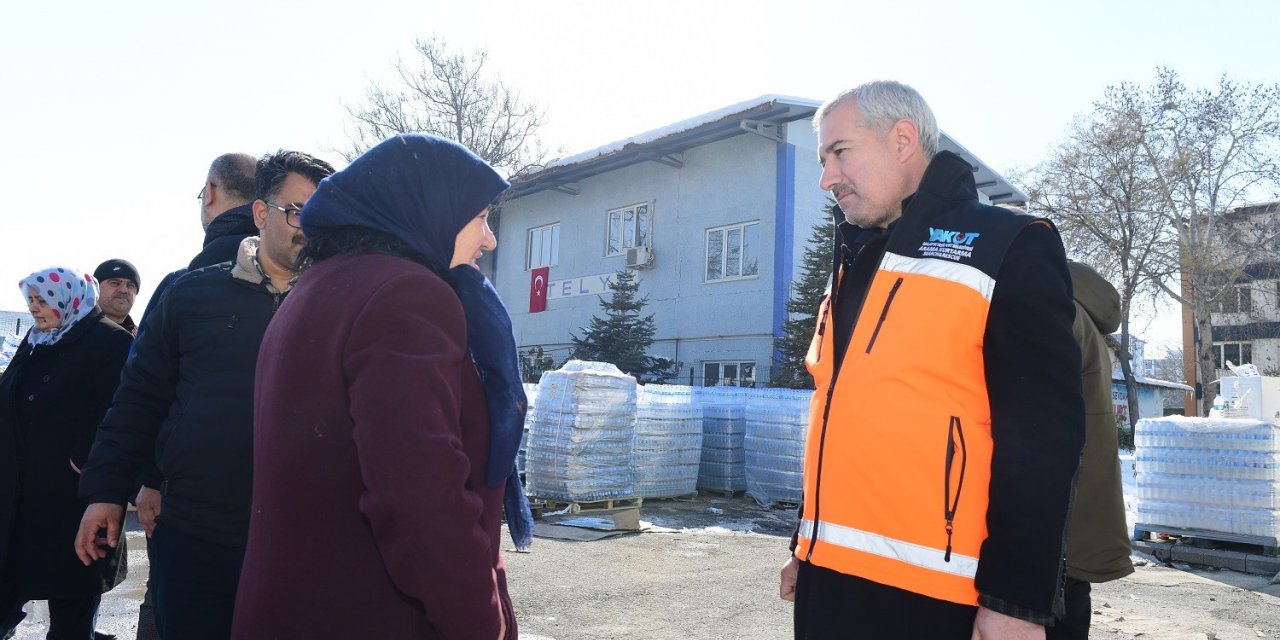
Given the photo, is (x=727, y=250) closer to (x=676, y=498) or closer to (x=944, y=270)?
(x=676, y=498)

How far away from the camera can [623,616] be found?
5562 mm

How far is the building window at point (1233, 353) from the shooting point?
4441cm

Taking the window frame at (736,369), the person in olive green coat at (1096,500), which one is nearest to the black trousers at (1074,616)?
the person in olive green coat at (1096,500)

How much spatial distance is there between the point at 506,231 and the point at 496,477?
88.5 ft

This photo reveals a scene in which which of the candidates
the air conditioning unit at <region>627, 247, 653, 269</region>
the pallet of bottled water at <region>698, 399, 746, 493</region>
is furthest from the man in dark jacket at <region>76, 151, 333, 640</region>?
the air conditioning unit at <region>627, 247, 653, 269</region>

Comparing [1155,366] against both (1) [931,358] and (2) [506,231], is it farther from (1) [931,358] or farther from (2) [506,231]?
(1) [931,358]

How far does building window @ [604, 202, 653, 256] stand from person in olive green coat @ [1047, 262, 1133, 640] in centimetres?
2010

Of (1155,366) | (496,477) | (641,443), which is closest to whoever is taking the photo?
(496,477)

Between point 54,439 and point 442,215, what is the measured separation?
3.11 metres

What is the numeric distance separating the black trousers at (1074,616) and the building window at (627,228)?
67.4 ft

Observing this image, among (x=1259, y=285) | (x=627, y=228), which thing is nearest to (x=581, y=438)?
(x=627, y=228)

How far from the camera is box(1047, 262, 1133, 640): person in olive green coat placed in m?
2.77

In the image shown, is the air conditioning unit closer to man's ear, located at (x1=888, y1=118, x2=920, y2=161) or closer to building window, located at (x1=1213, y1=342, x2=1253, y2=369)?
man's ear, located at (x1=888, y1=118, x2=920, y2=161)

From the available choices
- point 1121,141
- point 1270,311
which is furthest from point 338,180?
point 1270,311
